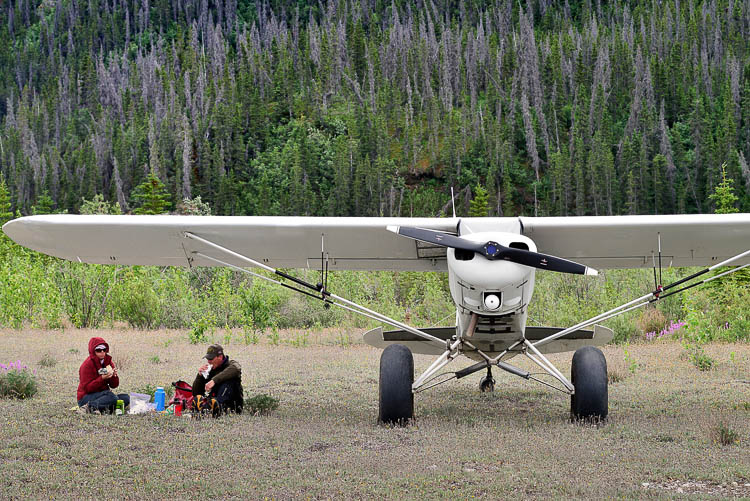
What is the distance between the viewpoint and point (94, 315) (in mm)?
20703

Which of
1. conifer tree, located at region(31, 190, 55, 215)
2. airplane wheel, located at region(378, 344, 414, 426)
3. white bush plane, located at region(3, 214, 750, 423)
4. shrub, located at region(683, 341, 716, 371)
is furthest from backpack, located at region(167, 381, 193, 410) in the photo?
conifer tree, located at region(31, 190, 55, 215)

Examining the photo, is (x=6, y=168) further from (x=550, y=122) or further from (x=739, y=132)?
(x=739, y=132)

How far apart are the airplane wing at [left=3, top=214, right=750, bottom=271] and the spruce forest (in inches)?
2844

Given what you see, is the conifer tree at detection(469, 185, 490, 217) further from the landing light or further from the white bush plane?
the landing light

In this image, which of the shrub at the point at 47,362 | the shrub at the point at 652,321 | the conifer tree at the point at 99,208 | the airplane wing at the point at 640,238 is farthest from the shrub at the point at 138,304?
the conifer tree at the point at 99,208

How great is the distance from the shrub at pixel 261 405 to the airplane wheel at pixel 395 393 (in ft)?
5.37

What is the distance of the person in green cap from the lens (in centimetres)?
854

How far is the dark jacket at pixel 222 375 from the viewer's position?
8578 mm

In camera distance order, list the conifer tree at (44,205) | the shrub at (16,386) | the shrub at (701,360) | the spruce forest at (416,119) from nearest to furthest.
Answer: the shrub at (16,386) → the shrub at (701,360) → the spruce forest at (416,119) → the conifer tree at (44,205)

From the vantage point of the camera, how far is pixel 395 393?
8031 mm

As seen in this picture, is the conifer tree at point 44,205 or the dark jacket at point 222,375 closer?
the dark jacket at point 222,375

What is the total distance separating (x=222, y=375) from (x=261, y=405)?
0.73 metres

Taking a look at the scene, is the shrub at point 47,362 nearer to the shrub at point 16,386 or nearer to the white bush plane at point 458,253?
the shrub at point 16,386

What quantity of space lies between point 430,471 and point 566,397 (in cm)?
520
